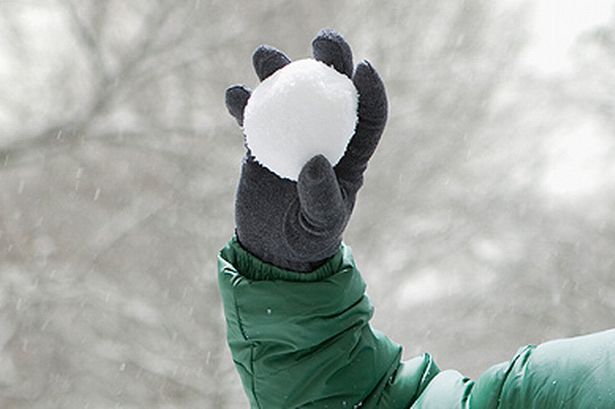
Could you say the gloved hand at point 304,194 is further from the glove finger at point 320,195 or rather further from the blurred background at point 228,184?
the blurred background at point 228,184

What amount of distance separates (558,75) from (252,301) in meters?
1.88

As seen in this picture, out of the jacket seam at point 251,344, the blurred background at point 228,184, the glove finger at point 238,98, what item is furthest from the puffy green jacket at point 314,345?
the blurred background at point 228,184

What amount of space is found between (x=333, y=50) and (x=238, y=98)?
0.34 ft

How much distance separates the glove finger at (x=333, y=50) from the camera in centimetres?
67

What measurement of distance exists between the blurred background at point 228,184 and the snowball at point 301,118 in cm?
153

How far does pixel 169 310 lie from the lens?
222cm

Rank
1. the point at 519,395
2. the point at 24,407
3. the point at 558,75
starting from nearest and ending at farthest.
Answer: the point at 519,395, the point at 24,407, the point at 558,75

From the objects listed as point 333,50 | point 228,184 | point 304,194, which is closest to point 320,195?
point 304,194

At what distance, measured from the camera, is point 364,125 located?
667 mm

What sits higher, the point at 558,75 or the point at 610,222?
the point at 558,75

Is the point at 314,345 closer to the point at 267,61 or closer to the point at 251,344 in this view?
the point at 251,344

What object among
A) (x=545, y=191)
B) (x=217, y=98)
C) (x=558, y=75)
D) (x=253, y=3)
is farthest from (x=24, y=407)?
(x=558, y=75)

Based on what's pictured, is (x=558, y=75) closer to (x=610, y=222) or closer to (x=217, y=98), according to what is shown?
(x=610, y=222)

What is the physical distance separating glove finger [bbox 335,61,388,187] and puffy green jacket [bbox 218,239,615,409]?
0.30ft
